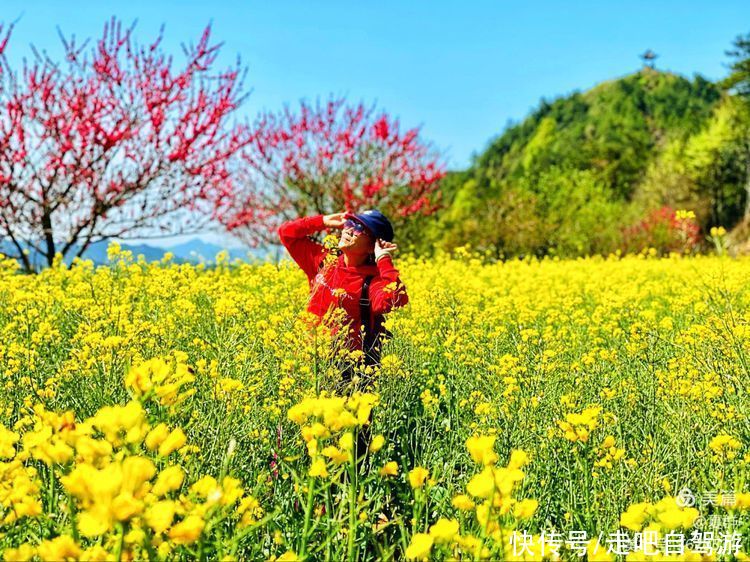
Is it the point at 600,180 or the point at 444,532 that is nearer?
the point at 444,532

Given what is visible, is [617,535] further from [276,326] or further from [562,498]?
[276,326]

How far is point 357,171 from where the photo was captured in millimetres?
13750

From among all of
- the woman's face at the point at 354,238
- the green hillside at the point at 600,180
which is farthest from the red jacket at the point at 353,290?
Answer: the green hillside at the point at 600,180

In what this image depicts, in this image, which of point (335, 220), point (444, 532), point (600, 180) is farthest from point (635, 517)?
point (600, 180)

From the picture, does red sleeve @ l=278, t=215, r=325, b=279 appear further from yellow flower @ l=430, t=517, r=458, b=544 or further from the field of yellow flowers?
yellow flower @ l=430, t=517, r=458, b=544

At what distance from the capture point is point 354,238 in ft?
10.7

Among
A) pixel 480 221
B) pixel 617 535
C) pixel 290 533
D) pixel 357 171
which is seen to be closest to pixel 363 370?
pixel 290 533

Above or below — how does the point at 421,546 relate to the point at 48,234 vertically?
below

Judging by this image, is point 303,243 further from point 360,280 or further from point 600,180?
point 600,180

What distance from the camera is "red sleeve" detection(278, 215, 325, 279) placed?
3.62 metres

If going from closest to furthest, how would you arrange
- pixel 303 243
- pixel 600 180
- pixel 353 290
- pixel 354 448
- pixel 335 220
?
pixel 354 448 → pixel 353 290 → pixel 335 220 → pixel 303 243 → pixel 600 180

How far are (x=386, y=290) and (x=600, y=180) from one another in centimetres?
4817

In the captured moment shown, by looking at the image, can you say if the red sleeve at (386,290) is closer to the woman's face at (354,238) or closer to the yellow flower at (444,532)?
the woman's face at (354,238)

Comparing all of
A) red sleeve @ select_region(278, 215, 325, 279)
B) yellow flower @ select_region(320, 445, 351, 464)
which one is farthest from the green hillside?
yellow flower @ select_region(320, 445, 351, 464)
